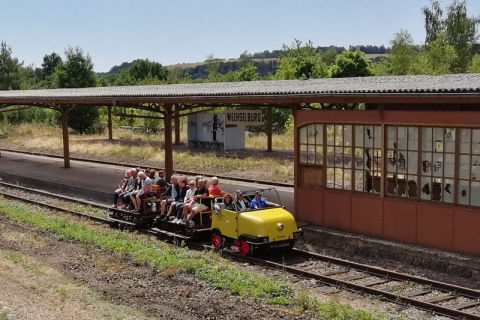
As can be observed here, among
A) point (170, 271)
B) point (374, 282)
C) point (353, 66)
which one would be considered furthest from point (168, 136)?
point (353, 66)

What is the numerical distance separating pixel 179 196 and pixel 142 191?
1311mm

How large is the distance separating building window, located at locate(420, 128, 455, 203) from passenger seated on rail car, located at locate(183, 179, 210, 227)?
470 centimetres

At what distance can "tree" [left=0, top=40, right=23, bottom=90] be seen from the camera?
60.8 m

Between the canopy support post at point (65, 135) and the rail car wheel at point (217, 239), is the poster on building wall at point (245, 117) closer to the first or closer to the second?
the rail car wheel at point (217, 239)

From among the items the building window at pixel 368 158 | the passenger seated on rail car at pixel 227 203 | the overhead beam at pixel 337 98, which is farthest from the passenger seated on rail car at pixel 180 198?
the building window at pixel 368 158

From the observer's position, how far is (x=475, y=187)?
11445 millimetres

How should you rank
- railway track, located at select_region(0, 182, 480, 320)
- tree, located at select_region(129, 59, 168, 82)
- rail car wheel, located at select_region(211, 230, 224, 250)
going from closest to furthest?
1. railway track, located at select_region(0, 182, 480, 320)
2. rail car wheel, located at select_region(211, 230, 224, 250)
3. tree, located at select_region(129, 59, 168, 82)

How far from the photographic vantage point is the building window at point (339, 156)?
44.4 feet

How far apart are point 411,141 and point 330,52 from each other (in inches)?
4296

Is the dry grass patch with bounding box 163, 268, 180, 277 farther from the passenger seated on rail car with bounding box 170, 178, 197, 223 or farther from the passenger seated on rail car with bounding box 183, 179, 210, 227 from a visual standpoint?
the passenger seated on rail car with bounding box 170, 178, 197, 223

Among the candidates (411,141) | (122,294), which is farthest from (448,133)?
(122,294)

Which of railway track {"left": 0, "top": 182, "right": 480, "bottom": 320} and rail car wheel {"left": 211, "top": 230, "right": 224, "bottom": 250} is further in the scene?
rail car wheel {"left": 211, "top": 230, "right": 224, "bottom": 250}

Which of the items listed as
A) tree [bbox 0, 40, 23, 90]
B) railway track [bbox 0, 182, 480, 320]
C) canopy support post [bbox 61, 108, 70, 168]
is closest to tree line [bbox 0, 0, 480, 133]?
tree [bbox 0, 40, 23, 90]

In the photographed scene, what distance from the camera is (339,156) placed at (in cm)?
1371
